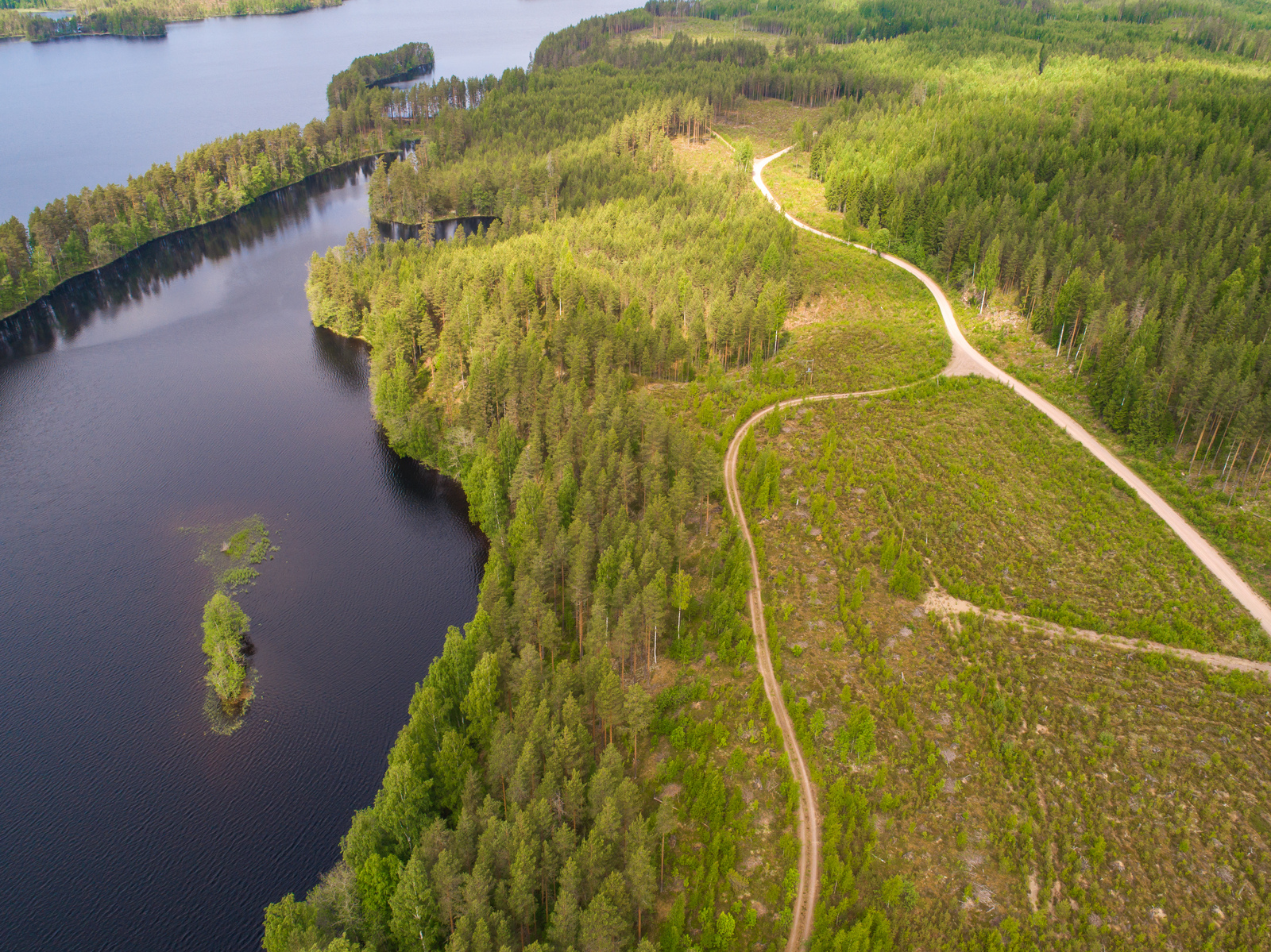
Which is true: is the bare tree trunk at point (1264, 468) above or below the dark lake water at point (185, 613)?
above

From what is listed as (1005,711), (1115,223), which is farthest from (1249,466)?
(1115,223)

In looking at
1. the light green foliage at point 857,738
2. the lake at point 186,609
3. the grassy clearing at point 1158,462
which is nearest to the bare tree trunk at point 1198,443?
the grassy clearing at point 1158,462

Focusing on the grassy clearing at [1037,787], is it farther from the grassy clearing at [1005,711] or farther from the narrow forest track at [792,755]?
the narrow forest track at [792,755]

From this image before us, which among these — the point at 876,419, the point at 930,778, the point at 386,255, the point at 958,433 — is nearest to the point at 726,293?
the point at 876,419

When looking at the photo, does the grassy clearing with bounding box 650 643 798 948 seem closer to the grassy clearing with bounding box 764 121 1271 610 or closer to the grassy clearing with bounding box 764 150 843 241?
the grassy clearing with bounding box 764 121 1271 610

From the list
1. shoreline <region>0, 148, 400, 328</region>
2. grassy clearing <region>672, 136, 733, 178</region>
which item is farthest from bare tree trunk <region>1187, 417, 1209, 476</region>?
shoreline <region>0, 148, 400, 328</region>

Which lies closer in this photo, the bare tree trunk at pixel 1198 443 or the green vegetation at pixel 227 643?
the green vegetation at pixel 227 643
